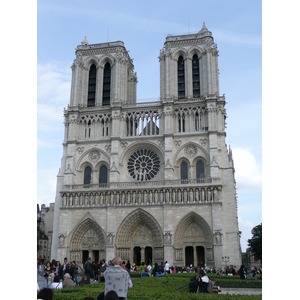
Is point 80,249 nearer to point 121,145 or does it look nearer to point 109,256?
point 109,256

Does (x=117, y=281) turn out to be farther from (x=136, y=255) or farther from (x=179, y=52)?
(x=179, y=52)

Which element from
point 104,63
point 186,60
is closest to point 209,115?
point 186,60

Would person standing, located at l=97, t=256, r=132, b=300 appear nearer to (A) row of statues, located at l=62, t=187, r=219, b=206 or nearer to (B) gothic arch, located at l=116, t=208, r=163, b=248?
(A) row of statues, located at l=62, t=187, r=219, b=206

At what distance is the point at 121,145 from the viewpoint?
38562mm

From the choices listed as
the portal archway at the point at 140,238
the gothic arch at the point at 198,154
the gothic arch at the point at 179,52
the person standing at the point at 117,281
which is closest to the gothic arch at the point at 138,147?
the gothic arch at the point at 198,154

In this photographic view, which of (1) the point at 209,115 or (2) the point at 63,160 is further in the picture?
(2) the point at 63,160

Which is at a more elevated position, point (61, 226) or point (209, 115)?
point (209, 115)

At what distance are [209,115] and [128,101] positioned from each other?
1137 cm

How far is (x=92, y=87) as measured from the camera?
42875 millimetres

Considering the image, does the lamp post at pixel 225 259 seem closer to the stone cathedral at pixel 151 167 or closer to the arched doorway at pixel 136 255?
the stone cathedral at pixel 151 167

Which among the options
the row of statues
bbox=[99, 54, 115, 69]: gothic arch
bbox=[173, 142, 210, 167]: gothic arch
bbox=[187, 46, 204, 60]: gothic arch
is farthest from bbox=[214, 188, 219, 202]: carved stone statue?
bbox=[99, 54, 115, 69]: gothic arch

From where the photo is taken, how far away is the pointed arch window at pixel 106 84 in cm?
4197

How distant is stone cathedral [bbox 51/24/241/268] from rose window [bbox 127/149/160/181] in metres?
0.10

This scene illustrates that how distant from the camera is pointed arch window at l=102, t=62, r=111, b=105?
138ft
